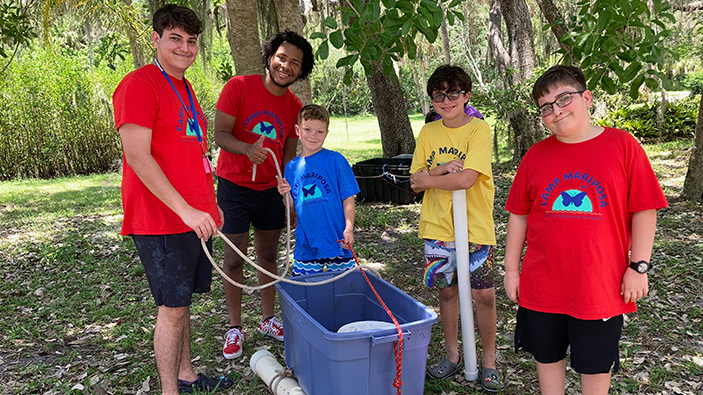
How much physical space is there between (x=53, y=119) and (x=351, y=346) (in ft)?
38.7

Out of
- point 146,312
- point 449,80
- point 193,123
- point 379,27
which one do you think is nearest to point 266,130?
point 193,123

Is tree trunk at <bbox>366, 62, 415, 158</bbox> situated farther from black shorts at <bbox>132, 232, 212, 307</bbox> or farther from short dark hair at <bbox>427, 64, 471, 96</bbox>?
black shorts at <bbox>132, 232, 212, 307</bbox>

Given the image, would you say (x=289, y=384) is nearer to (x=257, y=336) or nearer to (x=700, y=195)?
(x=257, y=336)

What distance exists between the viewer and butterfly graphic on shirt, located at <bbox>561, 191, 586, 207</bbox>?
6.53ft

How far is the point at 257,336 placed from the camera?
3523 mm

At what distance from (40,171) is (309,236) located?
451 inches

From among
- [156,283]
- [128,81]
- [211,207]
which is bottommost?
[156,283]

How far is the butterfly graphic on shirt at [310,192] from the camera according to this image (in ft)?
9.62

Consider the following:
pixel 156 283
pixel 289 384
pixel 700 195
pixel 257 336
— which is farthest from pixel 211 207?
pixel 700 195

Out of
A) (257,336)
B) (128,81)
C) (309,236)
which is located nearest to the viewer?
Result: (128,81)

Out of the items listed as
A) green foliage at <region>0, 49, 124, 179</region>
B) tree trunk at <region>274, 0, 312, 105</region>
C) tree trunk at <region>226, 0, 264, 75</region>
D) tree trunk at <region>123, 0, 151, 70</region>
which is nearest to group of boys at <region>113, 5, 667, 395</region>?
tree trunk at <region>274, 0, 312, 105</region>

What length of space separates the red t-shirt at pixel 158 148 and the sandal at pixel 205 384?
95 cm

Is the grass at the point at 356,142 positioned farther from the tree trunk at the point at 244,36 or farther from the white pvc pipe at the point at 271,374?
the white pvc pipe at the point at 271,374

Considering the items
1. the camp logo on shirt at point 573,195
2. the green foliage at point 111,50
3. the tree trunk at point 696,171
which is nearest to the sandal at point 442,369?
the camp logo on shirt at point 573,195
